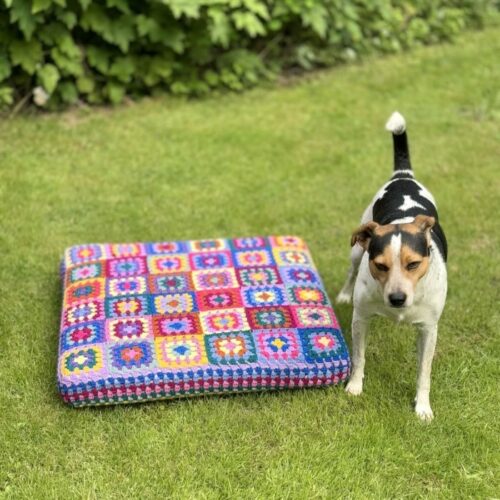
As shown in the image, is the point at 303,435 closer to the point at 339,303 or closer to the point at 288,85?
the point at 339,303

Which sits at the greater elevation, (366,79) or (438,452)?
(438,452)

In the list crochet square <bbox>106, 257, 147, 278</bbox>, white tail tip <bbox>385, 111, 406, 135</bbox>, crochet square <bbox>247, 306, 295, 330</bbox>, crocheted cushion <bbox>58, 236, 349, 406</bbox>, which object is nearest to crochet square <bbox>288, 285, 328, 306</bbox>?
crocheted cushion <bbox>58, 236, 349, 406</bbox>

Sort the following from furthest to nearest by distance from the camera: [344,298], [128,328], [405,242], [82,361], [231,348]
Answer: [344,298] < [128,328] < [231,348] < [82,361] < [405,242]

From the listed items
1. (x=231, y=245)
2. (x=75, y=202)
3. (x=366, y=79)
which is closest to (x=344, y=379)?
(x=231, y=245)

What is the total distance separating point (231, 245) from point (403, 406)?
1598 millimetres

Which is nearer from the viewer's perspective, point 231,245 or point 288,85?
point 231,245

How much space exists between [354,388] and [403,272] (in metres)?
0.92

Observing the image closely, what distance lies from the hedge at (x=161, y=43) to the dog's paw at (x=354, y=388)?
174 inches

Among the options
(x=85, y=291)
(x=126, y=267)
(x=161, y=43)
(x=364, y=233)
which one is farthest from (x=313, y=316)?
(x=161, y=43)

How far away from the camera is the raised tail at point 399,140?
407 cm

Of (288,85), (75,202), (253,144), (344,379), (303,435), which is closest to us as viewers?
(303,435)

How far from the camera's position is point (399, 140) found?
162 inches

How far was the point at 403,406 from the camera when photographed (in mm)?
3639

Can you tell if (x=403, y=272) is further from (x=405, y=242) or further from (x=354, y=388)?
(x=354, y=388)
